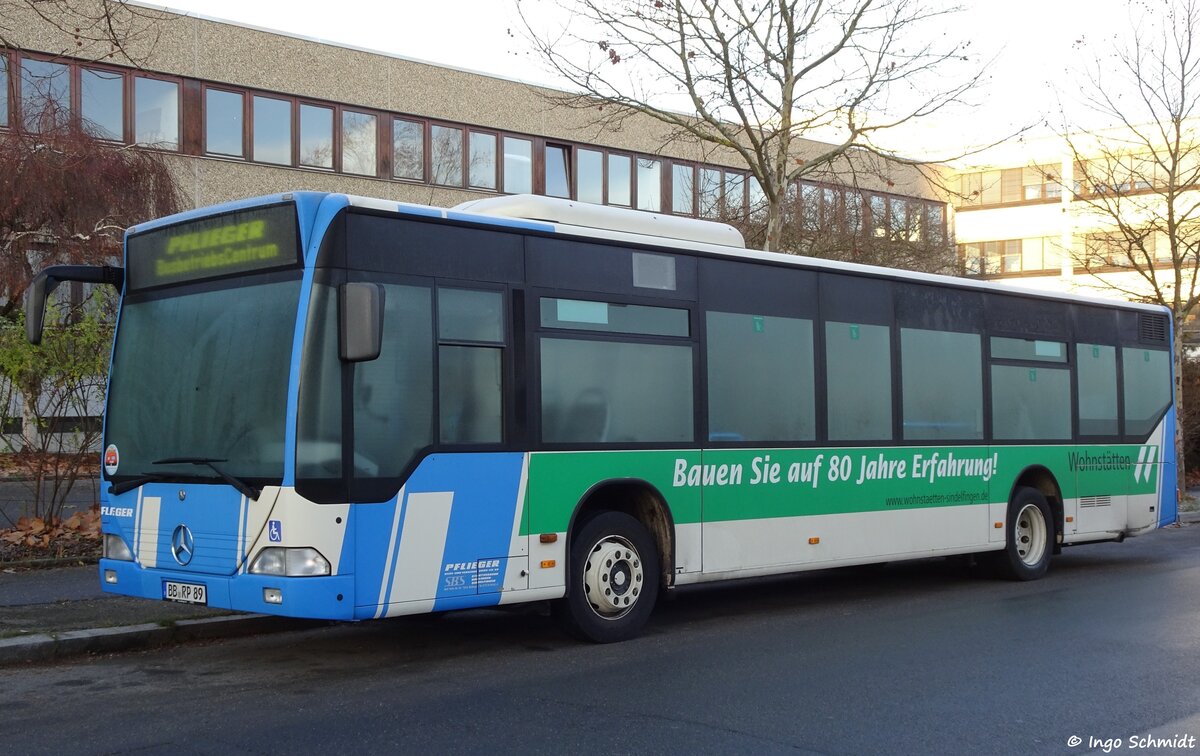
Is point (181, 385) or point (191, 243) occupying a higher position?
point (191, 243)

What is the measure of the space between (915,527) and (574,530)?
4.35 metres

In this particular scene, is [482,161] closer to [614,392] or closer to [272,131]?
[272,131]

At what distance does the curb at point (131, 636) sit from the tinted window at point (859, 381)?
492 cm

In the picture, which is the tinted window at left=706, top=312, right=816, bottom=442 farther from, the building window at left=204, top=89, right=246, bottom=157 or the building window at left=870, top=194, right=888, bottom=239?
the building window at left=204, top=89, right=246, bottom=157

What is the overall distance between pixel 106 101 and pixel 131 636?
72.2 feet

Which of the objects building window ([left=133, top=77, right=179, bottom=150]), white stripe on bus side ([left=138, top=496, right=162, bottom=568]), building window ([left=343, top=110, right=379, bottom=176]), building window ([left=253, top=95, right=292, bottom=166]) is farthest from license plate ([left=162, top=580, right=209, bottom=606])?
building window ([left=343, top=110, right=379, bottom=176])

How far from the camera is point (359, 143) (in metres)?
32.2

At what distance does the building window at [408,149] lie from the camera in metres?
32.9

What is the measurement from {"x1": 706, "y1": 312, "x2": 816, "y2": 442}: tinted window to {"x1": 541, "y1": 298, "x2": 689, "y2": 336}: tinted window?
0.42 m

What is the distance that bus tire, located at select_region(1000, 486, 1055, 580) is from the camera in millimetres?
13594

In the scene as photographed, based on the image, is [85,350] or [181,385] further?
[85,350]

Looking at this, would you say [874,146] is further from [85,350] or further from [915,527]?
[85,350]

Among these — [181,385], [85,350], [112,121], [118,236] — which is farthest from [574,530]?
[112,121]

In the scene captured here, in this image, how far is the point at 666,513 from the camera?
9.95 metres
